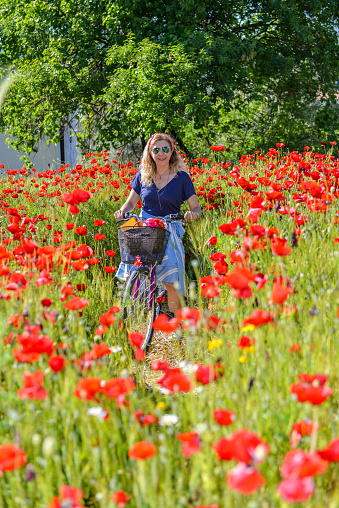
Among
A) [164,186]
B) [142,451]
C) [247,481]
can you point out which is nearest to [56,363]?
[142,451]

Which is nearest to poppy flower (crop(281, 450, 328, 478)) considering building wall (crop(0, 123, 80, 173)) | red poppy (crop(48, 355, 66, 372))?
red poppy (crop(48, 355, 66, 372))

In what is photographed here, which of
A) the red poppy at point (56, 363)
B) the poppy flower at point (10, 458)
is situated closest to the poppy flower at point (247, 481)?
the poppy flower at point (10, 458)

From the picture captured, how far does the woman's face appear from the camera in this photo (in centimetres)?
414

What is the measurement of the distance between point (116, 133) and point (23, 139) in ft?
10.6

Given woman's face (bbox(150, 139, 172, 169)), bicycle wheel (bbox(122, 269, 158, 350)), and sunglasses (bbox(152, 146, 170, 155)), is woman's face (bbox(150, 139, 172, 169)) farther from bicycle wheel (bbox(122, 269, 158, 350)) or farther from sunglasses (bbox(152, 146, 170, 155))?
bicycle wheel (bbox(122, 269, 158, 350))

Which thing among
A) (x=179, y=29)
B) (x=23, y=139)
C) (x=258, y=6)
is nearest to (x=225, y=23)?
(x=258, y=6)

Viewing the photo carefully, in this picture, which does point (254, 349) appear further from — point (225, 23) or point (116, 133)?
point (225, 23)

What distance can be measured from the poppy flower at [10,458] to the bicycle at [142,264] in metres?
1.99

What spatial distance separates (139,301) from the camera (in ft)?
12.9

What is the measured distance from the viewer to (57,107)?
536 inches

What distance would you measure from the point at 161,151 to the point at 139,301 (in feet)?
4.46

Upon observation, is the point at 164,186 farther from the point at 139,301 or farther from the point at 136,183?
the point at 139,301

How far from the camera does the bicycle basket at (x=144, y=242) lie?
3.39 metres

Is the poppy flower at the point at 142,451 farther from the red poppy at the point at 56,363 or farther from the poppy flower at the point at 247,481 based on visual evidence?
the red poppy at the point at 56,363
